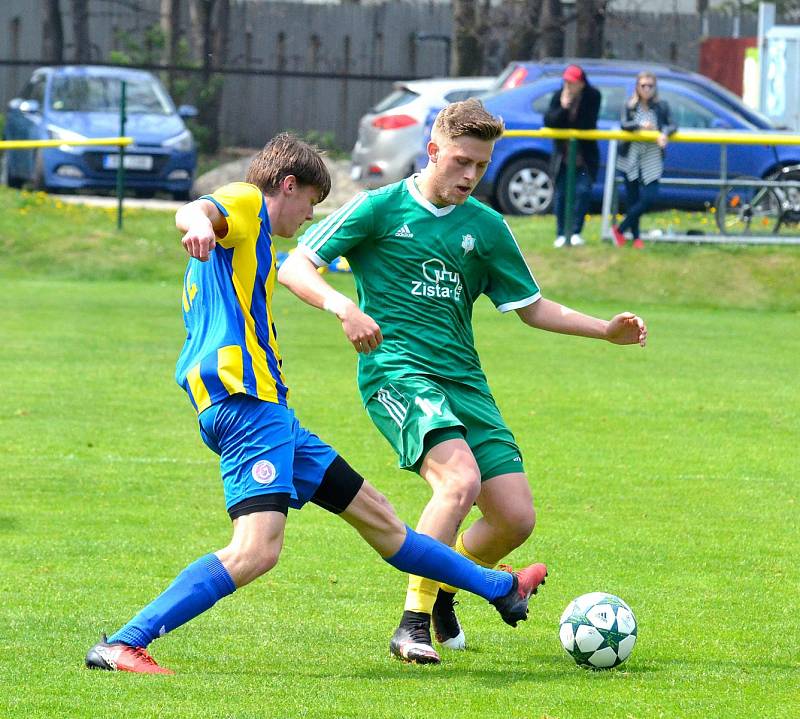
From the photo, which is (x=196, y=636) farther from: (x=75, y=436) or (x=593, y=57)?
(x=593, y=57)

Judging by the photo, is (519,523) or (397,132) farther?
(397,132)

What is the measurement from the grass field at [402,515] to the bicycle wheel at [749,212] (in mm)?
1852

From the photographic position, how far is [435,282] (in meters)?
5.59

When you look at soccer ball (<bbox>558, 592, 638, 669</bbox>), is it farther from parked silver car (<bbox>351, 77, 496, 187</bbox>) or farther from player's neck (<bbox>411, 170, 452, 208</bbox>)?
parked silver car (<bbox>351, 77, 496, 187</bbox>)

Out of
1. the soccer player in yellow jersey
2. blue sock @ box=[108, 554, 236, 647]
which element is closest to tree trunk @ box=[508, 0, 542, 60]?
the soccer player in yellow jersey

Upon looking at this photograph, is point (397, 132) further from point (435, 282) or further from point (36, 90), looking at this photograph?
point (435, 282)

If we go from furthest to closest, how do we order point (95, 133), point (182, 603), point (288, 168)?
point (95, 133), point (288, 168), point (182, 603)

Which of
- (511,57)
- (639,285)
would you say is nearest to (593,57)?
(511,57)

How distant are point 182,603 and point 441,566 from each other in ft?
2.79

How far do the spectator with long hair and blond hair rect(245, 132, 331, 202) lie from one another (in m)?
12.3

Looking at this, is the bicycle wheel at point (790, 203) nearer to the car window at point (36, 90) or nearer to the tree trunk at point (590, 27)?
the car window at point (36, 90)

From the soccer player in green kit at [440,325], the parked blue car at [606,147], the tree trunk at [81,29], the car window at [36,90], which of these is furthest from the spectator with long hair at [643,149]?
the tree trunk at [81,29]

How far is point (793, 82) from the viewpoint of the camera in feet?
79.5

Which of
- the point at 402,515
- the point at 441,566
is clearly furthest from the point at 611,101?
the point at 441,566
